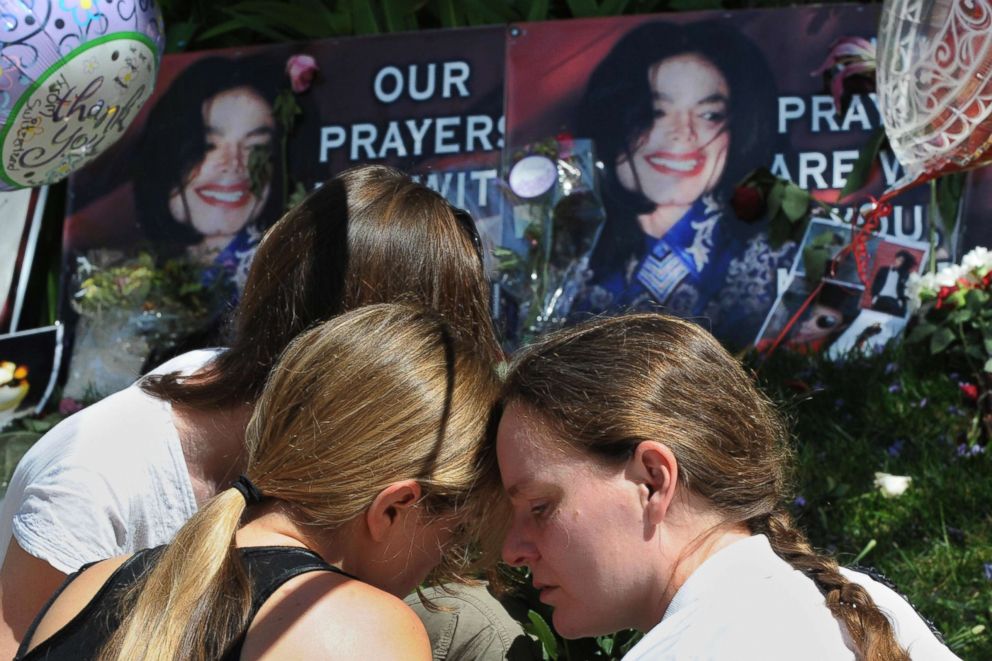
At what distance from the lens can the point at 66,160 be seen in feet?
7.72

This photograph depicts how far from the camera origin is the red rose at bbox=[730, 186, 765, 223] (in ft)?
10.8

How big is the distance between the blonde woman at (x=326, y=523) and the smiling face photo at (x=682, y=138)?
6.17 ft

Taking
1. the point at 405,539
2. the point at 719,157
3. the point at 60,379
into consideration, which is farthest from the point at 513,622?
the point at 60,379

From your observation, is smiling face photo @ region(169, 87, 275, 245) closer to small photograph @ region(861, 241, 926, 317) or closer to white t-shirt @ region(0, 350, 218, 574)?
small photograph @ region(861, 241, 926, 317)

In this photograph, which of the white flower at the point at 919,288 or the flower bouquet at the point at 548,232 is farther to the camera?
the flower bouquet at the point at 548,232

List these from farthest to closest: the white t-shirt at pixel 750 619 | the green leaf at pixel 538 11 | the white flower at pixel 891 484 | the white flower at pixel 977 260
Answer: the green leaf at pixel 538 11 → the white flower at pixel 977 260 → the white flower at pixel 891 484 → the white t-shirt at pixel 750 619

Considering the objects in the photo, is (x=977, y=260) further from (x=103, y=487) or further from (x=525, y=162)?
(x=103, y=487)

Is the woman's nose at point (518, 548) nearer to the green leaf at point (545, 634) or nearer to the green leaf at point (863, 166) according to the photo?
the green leaf at point (545, 634)

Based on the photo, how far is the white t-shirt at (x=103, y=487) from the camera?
1734 mm

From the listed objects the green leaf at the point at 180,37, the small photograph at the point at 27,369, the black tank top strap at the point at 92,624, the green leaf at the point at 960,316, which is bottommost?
the small photograph at the point at 27,369

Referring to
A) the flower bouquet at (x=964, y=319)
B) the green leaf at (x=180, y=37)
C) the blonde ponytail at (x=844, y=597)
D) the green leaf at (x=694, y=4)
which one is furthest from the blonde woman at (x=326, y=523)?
the green leaf at (x=180, y=37)

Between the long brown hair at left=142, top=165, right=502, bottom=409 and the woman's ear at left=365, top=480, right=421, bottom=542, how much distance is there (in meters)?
0.31

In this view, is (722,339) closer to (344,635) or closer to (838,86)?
(838,86)

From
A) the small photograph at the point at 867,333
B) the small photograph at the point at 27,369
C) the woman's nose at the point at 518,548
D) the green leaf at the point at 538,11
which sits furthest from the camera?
the green leaf at the point at 538,11
